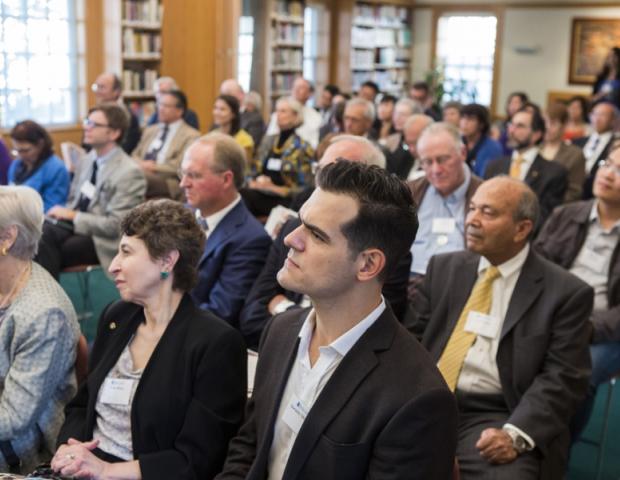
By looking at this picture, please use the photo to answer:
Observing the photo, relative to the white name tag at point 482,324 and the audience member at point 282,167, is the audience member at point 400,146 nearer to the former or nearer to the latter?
the audience member at point 282,167

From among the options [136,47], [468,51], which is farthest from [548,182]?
[468,51]

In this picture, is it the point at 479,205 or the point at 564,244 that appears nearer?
the point at 479,205

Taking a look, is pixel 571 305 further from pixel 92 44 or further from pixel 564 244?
pixel 92 44

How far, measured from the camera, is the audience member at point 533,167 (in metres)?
5.66

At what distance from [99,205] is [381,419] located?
391 cm

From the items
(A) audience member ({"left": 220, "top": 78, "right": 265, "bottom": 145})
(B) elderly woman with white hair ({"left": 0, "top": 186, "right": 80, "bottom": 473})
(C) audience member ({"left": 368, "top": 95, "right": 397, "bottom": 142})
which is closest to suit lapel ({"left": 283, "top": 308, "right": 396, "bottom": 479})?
(B) elderly woman with white hair ({"left": 0, "top": 186, "right": 80, "bottom": 473})

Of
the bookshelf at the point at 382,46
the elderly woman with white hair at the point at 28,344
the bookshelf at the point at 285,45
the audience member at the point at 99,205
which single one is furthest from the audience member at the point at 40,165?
the bookshelf at the point at 382,46

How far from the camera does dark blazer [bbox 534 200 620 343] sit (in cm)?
368

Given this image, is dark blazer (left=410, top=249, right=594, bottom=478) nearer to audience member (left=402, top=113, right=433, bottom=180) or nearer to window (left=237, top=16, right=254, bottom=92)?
audience member (left=402, top=113, right=433, bottom=180)

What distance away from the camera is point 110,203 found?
5.17 meters

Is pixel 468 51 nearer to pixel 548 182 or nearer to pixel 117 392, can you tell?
pixel 548 182

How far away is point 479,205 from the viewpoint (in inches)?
120

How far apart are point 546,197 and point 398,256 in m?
4.13

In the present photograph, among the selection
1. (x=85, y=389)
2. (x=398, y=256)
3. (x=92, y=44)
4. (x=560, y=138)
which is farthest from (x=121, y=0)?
(x=398, y=256)
